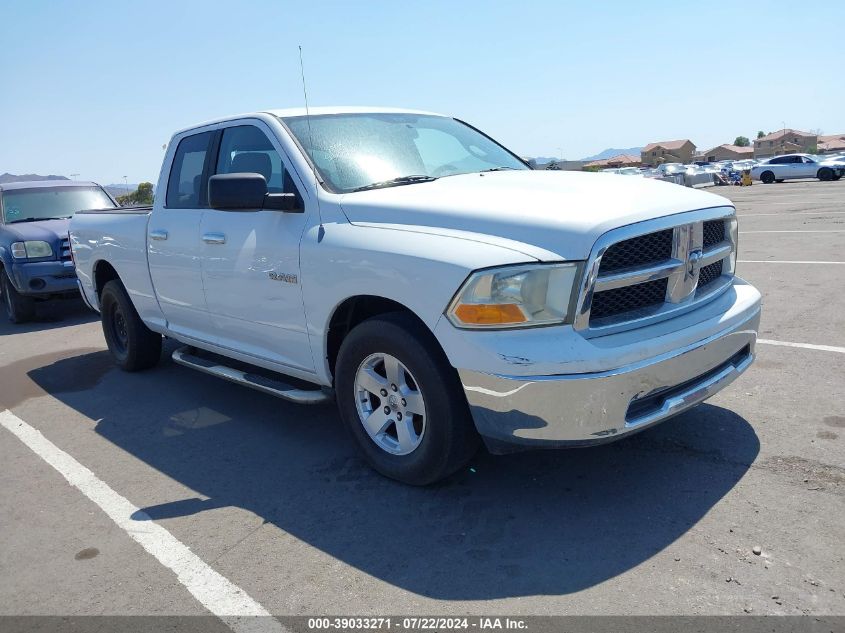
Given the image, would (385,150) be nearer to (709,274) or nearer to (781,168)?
(709,274)

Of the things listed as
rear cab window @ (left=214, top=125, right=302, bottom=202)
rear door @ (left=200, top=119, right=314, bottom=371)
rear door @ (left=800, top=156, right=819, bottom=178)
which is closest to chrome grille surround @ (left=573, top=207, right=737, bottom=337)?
rear door @ (left=200, top=119, right=314, bottom=371)

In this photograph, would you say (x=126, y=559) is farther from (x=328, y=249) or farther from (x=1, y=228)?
(x=1, y=228)

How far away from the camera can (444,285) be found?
3148 millimetres

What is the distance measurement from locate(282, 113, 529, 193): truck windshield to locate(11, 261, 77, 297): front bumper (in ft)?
20.3

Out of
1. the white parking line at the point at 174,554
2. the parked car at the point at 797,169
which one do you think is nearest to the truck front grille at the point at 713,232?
the white parking line at the point at 174,554

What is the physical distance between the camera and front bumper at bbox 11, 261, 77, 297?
9.11 meters

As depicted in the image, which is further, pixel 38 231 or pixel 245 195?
pixel 38 231

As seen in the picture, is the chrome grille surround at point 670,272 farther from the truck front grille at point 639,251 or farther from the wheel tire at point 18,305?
the wheel tire at point 18,305

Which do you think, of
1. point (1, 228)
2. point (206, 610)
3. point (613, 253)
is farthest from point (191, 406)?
point (1, 228)

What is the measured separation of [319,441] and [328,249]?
4.37 ft

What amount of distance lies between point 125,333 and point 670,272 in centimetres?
481

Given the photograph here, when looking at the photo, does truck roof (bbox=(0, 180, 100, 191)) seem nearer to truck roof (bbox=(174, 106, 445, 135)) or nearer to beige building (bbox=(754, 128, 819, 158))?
truck roof (bbox=(174, 106, 445, 135))

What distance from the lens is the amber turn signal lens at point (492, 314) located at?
3023mm

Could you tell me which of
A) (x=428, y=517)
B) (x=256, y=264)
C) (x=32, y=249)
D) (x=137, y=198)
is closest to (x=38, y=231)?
(x=32, y=249)
